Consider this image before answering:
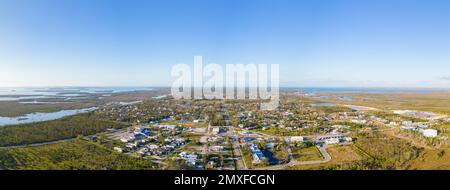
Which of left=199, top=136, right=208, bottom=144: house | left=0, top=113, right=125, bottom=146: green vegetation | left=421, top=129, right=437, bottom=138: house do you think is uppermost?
left=421, top=129, right=437, bottom=138: house

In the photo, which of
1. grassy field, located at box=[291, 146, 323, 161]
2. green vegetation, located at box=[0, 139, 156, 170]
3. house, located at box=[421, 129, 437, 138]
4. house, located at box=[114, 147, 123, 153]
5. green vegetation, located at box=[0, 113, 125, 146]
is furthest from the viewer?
house, located at box=[421, 129, 437, 138]

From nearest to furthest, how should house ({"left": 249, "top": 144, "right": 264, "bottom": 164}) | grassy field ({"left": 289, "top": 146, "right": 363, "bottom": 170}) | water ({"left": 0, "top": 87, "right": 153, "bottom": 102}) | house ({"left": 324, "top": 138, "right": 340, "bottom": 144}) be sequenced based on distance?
grassy field ({"left": 289, "top": 146, "right": 363, "bottom": 170}) → house ({"left": 249, "top": 144, "right": 264, "bottom": 164}) → house ({"left": 324, "top": 138, "right": 340, "bottom": 144}) → water ({"left": 0, "top": 87, "right": 153, "bottom": 102})

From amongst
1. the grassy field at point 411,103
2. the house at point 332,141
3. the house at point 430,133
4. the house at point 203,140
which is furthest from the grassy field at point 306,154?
the grassy field at point 411,103

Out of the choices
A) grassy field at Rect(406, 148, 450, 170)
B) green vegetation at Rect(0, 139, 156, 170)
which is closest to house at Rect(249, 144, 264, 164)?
green vegetation at Rect(0, 139, 156, 170)

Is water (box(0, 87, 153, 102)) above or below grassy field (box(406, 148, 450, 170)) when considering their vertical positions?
above

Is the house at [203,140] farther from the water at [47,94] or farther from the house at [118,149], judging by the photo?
the water at [47,94]

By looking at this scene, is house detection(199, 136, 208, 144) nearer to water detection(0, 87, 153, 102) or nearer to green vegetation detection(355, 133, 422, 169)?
green vegetation detection(355, 133, 422, 169)

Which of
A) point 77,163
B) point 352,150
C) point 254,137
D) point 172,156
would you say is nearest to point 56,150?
point 77,163

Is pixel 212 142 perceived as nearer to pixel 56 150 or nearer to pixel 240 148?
pixel 240 148
